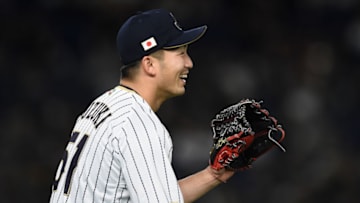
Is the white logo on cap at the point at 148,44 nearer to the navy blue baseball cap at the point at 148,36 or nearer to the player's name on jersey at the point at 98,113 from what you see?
the navy blue baseball cap at the point at 148,36

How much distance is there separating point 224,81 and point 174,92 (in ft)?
14.3

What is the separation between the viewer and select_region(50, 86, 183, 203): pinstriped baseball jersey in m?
3.24

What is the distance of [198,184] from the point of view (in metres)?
3.93

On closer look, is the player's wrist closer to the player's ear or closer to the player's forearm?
the player's forearm

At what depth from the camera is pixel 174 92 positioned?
3.58 m

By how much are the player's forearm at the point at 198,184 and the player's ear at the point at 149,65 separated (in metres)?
0.65

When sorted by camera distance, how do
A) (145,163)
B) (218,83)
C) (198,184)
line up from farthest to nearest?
(218,83)
(198,184)
(145,163)

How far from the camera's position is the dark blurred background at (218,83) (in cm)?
743

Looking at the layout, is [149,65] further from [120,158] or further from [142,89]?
[120,158]

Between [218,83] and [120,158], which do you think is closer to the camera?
[120,158]

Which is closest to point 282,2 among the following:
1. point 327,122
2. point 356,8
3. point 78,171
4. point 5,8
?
point 356,8

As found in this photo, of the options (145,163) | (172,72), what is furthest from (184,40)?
(145,163)

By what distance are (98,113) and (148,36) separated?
0.36 meters

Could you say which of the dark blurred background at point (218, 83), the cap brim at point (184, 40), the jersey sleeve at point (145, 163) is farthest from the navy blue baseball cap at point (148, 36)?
the dark blurred background at point (218, 83)
